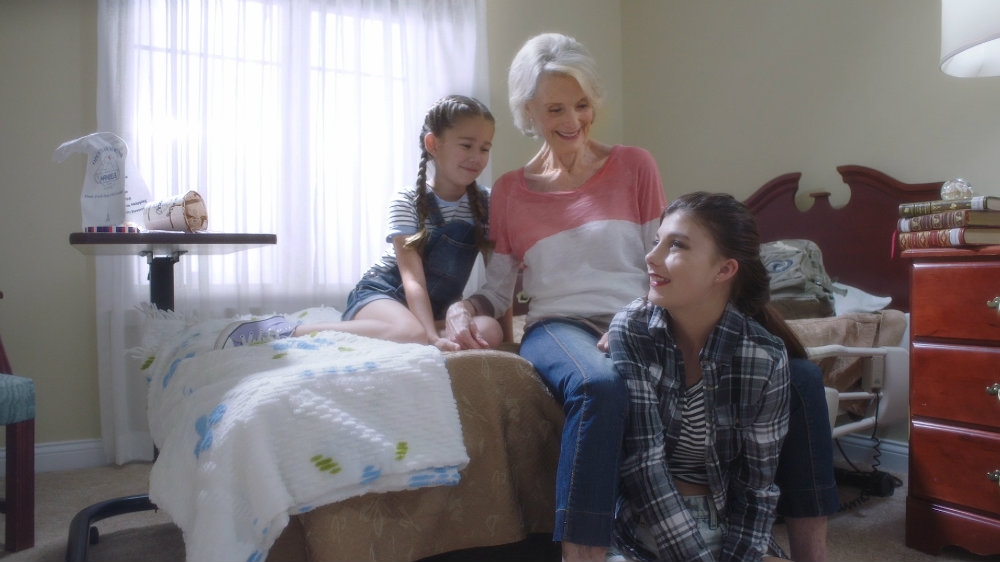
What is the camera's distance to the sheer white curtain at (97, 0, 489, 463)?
246 centimetres

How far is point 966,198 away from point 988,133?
71 centimetres

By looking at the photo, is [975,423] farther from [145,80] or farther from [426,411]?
[145,80]

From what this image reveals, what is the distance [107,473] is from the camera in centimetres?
238

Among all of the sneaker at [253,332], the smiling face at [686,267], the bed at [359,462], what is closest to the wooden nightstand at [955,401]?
the bed at [359,462]

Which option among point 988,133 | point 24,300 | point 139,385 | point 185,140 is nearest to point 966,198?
point 988,133

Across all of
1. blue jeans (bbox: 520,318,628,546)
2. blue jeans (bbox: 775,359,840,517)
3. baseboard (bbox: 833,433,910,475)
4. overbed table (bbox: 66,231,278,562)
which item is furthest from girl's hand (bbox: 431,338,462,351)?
baseboard (bbox: 833,433,910,475)

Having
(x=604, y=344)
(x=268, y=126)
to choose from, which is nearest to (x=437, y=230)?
(x=604, y=344)

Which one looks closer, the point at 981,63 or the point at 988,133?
the point at 981,63

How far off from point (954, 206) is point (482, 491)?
3.94 feet

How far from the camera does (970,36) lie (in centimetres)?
160

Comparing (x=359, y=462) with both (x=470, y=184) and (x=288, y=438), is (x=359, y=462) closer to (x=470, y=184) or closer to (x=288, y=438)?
(x=288, y=438)

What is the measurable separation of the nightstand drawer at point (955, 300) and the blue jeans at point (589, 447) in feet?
2.96

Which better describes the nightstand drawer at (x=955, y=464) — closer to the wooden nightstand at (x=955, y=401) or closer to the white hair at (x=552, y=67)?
the wooden nightstand at (x=955, y=401)

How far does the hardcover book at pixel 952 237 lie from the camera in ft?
4.91
